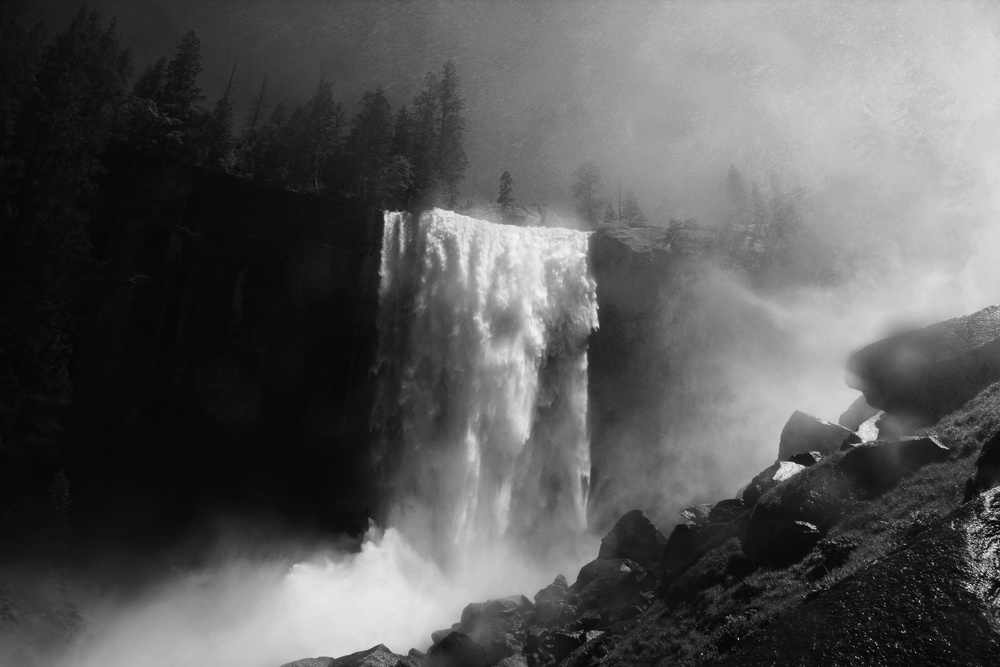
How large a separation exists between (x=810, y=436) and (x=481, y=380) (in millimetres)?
16717

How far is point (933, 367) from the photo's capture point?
1828 centimetres

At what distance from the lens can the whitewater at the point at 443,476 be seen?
2716cm

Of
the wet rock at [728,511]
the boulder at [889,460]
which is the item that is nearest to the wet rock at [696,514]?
the wet rock at [728,511]

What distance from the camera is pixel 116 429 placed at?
34.7m

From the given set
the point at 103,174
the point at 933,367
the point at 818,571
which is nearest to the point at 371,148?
the point at 103,174

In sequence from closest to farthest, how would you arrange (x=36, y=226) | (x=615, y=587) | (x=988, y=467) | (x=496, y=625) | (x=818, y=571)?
1. (x=988, y=467)
2. (x=818, y=571)
3. (x=615, y=587)
4. (x=496, y=625)
5. (x=36, y=226)

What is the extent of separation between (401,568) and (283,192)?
884 inches

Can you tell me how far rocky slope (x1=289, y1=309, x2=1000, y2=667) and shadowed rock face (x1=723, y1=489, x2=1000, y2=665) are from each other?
0.02m

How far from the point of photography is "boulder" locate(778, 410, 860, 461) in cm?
2111

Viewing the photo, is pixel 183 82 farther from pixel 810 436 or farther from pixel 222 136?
pixel 810 436

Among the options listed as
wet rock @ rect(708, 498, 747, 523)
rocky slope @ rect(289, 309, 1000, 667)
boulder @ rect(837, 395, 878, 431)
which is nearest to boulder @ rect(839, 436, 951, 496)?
rocky slope @ rect(289, 309, 1000, 667)

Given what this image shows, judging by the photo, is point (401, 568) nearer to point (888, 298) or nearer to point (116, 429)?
point (116, 429)

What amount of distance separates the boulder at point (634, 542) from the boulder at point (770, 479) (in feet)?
14.2

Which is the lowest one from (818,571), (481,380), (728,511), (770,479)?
(818,571)
